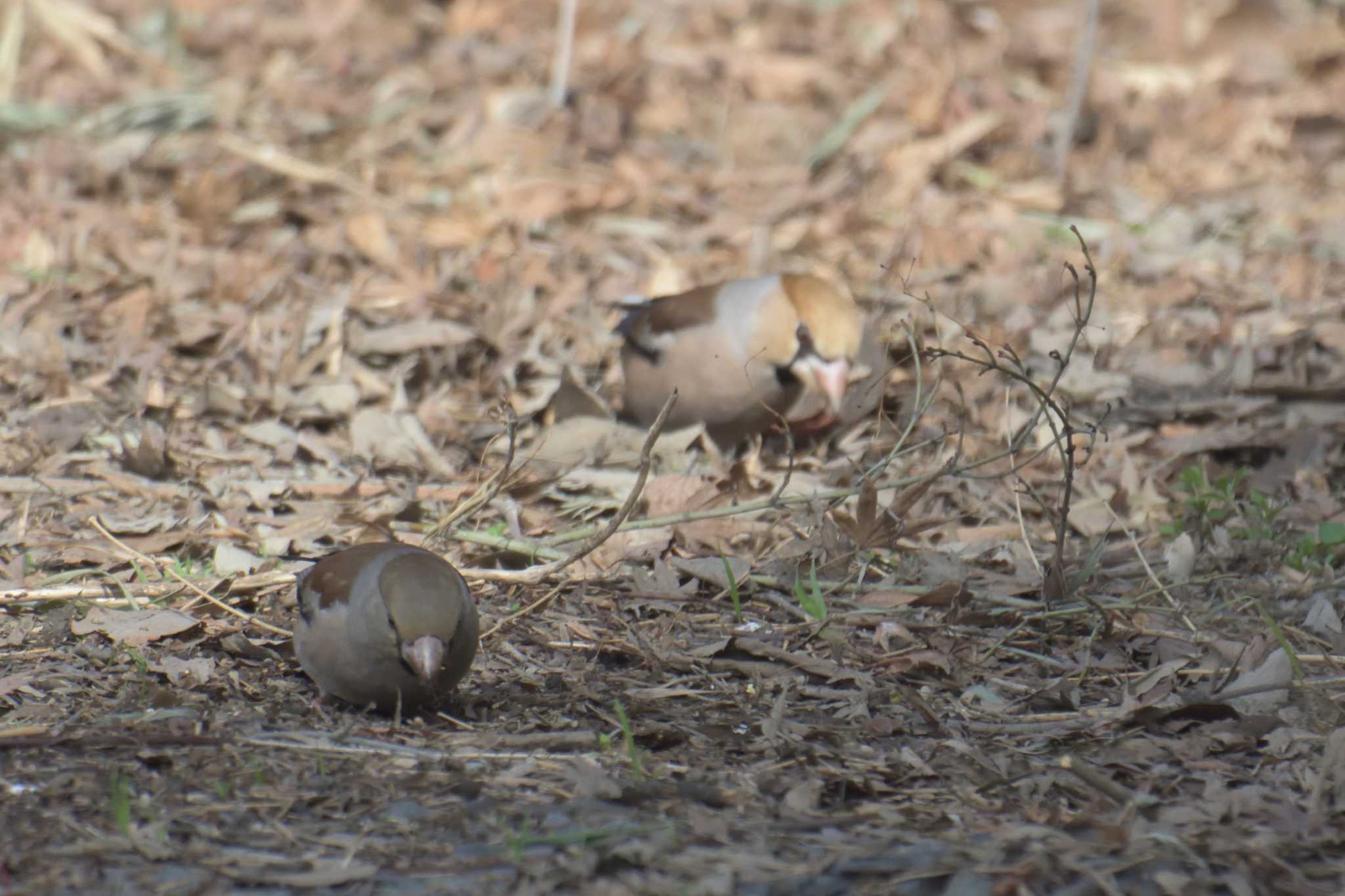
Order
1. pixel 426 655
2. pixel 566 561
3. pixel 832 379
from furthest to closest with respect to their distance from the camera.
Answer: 1. pixel 832 379
2. pixel 566 561
3. pixel 426 655

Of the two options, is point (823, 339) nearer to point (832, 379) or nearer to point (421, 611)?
point (832, 379)

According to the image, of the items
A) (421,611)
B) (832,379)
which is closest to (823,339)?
(832,379)

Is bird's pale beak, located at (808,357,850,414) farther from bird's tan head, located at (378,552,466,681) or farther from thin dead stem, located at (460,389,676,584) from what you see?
bird's tan head, located at (378,552,466,681)

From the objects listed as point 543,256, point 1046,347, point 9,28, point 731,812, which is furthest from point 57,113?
point 731,812

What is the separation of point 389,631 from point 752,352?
→ 2608 millimetres

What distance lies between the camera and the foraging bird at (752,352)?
6.05 m

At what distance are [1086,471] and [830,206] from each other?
3.13m

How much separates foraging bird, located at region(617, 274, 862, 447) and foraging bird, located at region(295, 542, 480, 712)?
228 centimetres

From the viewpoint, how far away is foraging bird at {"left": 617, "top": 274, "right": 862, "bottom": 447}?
605 centimetres

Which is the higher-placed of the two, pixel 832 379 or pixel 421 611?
pixel 832 379

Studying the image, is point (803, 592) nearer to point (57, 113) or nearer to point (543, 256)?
point (543, 256)

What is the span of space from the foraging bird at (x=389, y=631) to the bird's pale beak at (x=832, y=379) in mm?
2329

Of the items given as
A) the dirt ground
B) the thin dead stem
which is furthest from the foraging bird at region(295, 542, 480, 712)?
the thin dead stem

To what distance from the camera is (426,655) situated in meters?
3.73
